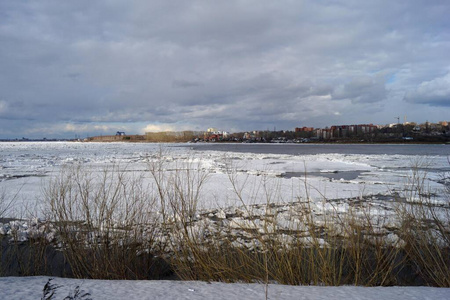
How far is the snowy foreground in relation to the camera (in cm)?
281

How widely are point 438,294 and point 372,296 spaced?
2.52 feet

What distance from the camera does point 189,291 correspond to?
119 inches

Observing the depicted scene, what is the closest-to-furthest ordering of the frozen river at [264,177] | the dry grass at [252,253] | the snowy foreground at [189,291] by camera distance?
the snowy foreground at [189,291] → the dry grass at [252,253] → the frozen river at [264,177]

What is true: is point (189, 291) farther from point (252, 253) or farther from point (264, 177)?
point (264, 177)

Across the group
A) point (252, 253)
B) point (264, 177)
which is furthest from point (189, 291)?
point (264, 177)

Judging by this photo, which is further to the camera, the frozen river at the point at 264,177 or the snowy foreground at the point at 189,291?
the frozen river at the point at 264,177

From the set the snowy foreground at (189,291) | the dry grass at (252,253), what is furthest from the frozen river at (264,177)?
the snowy foreground at (189,291)

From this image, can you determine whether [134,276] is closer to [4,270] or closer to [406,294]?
[4,270]

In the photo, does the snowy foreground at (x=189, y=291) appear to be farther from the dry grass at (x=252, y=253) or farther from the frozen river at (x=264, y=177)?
the frozen river at (x=264, y=177)

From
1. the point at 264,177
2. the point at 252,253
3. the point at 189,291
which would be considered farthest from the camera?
the point at 264,177

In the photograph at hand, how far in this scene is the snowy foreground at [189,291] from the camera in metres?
2.81

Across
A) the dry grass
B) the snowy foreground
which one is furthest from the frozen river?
the snowy foreground

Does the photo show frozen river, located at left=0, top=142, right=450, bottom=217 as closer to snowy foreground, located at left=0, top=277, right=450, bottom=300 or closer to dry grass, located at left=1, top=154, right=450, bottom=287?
dry grass, located at left=1, top=154, right=450, bottom=287

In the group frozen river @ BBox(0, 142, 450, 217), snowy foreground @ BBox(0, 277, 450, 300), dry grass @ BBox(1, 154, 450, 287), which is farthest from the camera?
frozen river @ BBox(0, 142, 450, 217)
